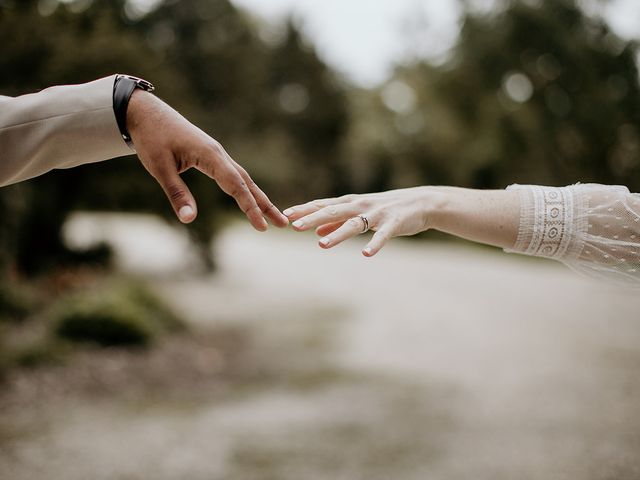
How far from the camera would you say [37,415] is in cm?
499

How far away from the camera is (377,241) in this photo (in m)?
1.94

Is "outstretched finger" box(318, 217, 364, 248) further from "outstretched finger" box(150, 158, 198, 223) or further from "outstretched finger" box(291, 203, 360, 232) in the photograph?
"outstretched finger" box(150, 158, 198, 223)

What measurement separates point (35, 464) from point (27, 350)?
2057 mm

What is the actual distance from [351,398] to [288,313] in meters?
3.87

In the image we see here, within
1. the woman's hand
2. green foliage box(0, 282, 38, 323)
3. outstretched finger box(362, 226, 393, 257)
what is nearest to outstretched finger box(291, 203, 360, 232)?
the woman's hand

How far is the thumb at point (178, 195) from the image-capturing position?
177 centimetres

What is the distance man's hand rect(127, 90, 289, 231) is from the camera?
1.82 metres

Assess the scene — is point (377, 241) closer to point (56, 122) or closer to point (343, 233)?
point (343, 233)

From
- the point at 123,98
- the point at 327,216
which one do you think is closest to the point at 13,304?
the point at 123,98

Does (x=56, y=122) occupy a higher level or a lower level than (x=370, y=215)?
higher

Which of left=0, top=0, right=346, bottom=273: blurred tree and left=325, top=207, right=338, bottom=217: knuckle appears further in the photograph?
left=0, top=0, right=346, bottom=273: blurred tree

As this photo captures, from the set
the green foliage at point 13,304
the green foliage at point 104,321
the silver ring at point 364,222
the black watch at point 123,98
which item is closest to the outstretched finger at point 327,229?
the silver ring at point 364,222

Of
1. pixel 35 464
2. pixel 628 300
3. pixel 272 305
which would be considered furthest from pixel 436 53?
pixel 35 464

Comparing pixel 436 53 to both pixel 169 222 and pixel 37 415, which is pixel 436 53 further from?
pixel 37 415
